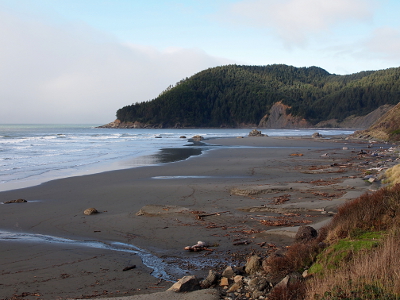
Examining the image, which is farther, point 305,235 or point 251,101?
point 251,101

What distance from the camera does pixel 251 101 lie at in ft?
570

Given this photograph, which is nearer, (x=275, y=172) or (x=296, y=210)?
(x=296, y=210)

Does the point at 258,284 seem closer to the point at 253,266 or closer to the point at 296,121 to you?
the point at 253,266

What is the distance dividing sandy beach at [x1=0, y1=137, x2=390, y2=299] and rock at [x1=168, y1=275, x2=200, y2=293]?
319mm

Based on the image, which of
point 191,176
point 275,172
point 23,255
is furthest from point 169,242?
point 275,172

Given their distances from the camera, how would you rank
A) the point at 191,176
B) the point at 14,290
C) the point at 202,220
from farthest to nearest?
the point at 191,176
the point at 202,220
the point at 14,290

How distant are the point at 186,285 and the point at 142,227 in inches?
138

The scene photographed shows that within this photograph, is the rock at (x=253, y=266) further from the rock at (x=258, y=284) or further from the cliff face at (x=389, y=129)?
the cliff face at (x=389, y=129)

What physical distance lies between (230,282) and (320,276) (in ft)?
3.98

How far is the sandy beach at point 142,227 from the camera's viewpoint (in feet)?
18.1

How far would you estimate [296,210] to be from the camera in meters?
9.06

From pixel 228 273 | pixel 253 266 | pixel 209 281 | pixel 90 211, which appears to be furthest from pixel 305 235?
pixel 90 211

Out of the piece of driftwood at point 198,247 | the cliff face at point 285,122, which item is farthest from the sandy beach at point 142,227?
the cliff face at point 285,122

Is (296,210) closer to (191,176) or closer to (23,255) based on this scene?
(23,255)
